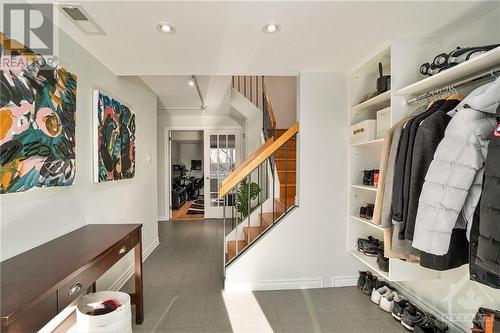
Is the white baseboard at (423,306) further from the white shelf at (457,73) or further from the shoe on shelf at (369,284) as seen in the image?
the white shelf at (457,73)

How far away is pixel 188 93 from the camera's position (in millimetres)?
4258

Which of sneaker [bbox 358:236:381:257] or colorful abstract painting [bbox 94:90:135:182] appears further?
sneaker [bbox 358:236:381:257]

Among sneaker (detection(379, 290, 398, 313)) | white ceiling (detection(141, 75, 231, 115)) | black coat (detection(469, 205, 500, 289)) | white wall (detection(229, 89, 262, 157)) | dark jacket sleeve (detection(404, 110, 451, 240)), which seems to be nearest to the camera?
black coat (detection(469, 205, 500, 289))

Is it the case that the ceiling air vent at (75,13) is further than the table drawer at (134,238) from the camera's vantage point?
No

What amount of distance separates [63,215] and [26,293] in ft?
3.14

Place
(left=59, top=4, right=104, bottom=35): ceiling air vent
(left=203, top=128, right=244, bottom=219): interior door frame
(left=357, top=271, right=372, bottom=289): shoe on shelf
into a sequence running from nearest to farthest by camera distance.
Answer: (left=59, top=4, right=104, bottom=35): ceiling air vent, (left=357, top=271, right=372, bottom=289): shoe on shelf, (left=203, top=128, right=244, bottom=219): interior door frame

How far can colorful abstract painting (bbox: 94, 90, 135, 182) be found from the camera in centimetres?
222

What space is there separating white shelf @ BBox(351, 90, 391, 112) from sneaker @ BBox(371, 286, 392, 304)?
5.80 feet

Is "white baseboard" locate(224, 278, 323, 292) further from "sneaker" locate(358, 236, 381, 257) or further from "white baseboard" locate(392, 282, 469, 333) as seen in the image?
"white baseboard" locate(392, 282, 469, 333)

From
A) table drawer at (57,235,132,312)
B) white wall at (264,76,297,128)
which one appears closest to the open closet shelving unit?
table drawer at (57,235,132,312)

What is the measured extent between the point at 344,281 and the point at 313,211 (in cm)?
Answer: 85

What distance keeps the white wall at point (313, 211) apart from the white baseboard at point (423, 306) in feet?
2.11

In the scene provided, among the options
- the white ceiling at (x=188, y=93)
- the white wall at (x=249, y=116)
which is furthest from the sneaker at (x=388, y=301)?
the white wall at (x=249, y=116)

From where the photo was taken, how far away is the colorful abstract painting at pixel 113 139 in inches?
87.4
